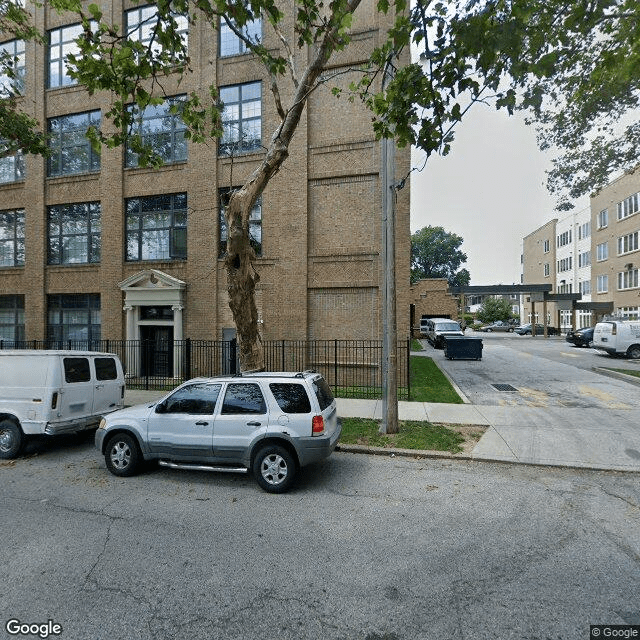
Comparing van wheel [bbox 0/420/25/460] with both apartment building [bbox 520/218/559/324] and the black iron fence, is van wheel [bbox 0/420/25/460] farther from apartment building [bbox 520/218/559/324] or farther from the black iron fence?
apartment building [bbox 520/218/559/324]

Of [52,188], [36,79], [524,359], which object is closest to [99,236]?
[52,188]

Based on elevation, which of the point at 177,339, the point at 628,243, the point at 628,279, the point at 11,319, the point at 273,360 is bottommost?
the point at 273,360

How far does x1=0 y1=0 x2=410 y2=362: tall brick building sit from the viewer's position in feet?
44.1

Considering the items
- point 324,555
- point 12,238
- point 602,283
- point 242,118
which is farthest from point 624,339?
point 12,238

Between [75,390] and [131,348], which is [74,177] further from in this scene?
[75,390]

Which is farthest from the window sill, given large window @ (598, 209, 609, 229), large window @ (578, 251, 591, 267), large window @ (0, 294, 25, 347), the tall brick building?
large window @ (578, 251, 591, 267)

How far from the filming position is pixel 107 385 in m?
7.96

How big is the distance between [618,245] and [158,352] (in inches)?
1691

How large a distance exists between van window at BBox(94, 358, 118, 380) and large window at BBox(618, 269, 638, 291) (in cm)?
4186

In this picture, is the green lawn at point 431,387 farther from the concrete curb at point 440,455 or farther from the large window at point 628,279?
the large window at point 628,279

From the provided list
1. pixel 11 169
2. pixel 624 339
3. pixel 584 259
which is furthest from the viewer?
pixel 584 259

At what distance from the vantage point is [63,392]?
696 cm

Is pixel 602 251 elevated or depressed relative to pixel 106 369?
elevated

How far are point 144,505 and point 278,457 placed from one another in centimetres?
178
